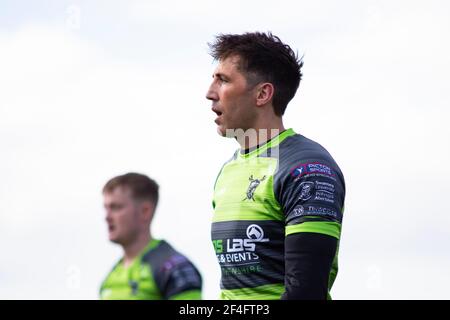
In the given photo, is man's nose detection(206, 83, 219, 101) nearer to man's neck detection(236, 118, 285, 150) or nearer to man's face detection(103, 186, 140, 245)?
man's neck detection(236, 118, 285, 150)

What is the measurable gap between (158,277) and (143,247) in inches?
8.6

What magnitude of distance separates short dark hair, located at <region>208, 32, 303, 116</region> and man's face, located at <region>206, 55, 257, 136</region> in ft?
0.38

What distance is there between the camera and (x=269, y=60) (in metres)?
8.08

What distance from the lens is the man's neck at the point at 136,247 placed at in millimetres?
5699

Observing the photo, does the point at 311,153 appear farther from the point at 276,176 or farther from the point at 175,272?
the point at 175,272

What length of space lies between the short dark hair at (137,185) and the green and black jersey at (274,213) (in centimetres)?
184

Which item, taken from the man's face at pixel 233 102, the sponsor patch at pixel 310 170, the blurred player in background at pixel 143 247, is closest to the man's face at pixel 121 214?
the blurred player in background at pixel 143 247

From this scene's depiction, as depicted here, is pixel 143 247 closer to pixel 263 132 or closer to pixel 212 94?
pixel 212 94

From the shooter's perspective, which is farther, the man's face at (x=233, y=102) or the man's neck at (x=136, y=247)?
the man's face at (x=233, y=102)

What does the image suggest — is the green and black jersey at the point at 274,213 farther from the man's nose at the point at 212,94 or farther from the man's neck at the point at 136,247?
the man's neck at the point at 136,247

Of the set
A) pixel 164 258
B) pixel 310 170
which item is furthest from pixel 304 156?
pixel 164 258

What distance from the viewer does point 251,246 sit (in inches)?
296
